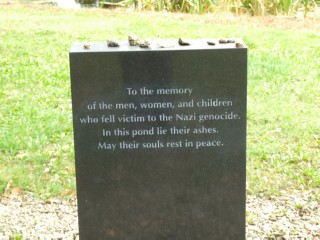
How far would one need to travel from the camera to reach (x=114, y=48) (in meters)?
4.12

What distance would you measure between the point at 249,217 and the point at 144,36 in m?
6.24

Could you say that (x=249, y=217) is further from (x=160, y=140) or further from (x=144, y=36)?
(x=144, y=36)

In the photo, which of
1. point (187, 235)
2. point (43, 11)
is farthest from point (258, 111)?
point (43, 11)

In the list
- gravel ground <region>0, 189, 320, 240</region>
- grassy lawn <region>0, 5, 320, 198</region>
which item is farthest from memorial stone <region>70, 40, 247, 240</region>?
grassy lawn <region>0, 5, 320, 198</region>

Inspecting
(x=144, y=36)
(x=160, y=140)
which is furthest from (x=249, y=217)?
Answer: (x=144, y=36)

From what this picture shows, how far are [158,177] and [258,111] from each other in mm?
3287

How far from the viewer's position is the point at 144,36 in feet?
35.8

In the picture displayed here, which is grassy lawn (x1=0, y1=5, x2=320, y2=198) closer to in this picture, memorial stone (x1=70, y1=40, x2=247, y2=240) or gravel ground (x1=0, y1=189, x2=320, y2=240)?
gravel ground (x1=0, y1=189, x2=320, y2=240)

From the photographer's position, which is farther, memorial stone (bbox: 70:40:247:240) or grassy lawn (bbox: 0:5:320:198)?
grassy lawn (bbox: 0:5:320:198)

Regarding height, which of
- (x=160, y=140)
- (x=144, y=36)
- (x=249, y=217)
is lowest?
(x=249, y=217)

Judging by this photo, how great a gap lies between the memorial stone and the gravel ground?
604mm

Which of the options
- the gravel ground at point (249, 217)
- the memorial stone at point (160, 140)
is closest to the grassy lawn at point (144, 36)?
the gravel ground at point (249, 217)

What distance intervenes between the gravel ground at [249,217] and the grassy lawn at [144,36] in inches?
6.5

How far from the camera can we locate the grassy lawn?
589 cm
